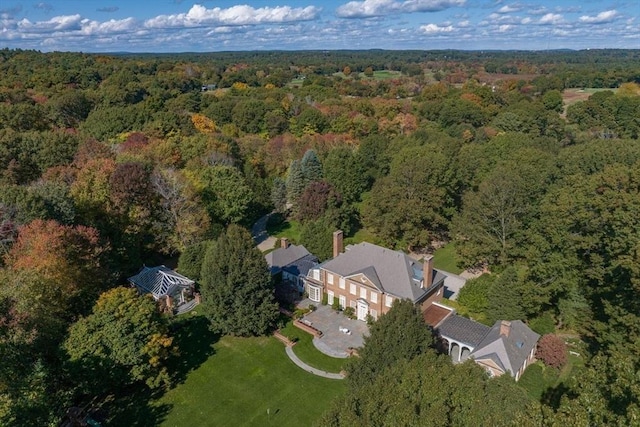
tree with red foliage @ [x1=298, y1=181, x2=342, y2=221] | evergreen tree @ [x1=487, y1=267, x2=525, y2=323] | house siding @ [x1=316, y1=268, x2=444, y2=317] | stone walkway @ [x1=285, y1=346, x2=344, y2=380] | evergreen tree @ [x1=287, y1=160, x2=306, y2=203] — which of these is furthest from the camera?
evergreen tree @ [x1=287, y1=160, x2=306, y2=203]

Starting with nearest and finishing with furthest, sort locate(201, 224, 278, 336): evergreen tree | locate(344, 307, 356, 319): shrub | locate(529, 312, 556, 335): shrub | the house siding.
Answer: locate(201, 224, 278, 336): evergreen tree < locate(529, 312, 556, 335): shrub < the house siding < locate(344, 307, 356, 319): shrub

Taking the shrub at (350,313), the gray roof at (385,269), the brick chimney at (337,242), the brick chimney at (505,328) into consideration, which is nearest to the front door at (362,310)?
the shrub at (350,313)

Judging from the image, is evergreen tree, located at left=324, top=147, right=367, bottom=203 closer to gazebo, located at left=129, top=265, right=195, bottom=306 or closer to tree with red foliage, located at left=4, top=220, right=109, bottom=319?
gazebo, located at left=129, top=265, right=195, bottom=306

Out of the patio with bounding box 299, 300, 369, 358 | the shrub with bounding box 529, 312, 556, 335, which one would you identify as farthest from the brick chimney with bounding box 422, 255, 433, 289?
the shrub with bounding box 529, 312, 556, 335

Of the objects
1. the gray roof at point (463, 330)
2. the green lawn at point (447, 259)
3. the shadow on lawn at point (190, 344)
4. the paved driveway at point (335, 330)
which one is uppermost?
the gray roof at point (463, 330)

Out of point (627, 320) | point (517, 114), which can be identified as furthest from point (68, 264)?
point (517, 114)

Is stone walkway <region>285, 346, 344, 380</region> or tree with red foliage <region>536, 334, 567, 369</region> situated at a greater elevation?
tree with red foliage <region>536, 334, 567, 369</region>

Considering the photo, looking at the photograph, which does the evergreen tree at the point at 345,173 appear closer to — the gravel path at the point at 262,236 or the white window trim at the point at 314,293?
the gravel path at the point at 262,236
